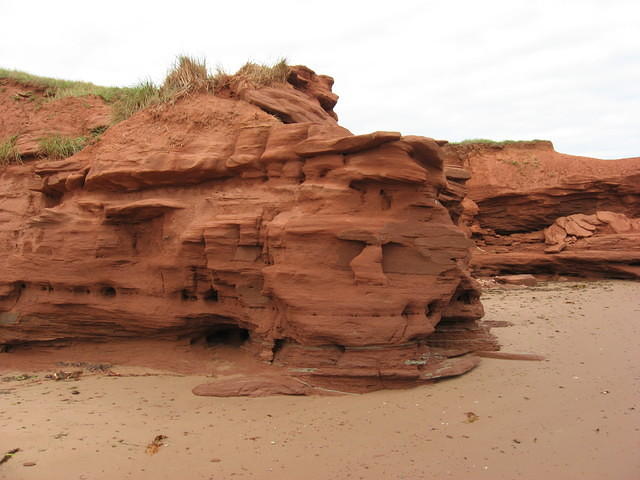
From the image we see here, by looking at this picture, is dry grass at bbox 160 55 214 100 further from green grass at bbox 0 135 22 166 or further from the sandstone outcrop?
the sandstone outcrop

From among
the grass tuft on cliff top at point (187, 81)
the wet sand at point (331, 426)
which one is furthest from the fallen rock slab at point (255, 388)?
the grass tuft on cliff top at point (187, 81)

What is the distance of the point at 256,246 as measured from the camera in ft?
19.1

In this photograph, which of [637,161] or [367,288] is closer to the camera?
[367,288]

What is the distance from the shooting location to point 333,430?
4.38m

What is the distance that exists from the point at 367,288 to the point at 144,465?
2762 mm

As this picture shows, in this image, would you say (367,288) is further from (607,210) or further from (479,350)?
(607,210)

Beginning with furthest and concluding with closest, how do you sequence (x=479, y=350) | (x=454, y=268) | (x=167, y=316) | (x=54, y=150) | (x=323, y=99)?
(x=323, y=99) < (x=54, y=150) < (x=479, y=350) < (x=167, y=316) < (x=454, y=268)

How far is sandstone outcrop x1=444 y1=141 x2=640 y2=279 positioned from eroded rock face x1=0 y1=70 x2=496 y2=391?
9.58 m

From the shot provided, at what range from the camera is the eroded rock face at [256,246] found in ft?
17.6

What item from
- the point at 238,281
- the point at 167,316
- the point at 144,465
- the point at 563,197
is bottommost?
the point at 144,465

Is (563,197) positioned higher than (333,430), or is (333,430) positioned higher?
(563,197)

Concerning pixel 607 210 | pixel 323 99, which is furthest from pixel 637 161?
pixel 323 99

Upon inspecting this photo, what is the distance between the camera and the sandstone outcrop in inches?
606

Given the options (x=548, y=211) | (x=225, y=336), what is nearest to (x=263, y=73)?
(x=225, y=336)
